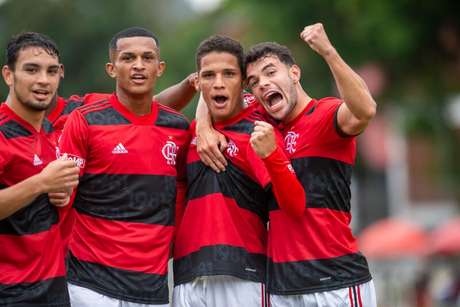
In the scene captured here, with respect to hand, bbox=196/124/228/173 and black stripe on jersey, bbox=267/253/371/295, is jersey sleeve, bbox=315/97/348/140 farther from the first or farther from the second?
black stripe on jersey, bbox=267/253/371/295

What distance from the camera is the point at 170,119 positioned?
7.95 m

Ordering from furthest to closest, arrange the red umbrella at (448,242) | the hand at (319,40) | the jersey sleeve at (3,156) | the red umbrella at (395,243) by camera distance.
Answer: the red umbrella at (395,243), the red umbrella at (448,242), the hand at (319,40), the jersey sleeve at (3,156)

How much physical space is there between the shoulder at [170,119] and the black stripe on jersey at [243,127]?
341 mm

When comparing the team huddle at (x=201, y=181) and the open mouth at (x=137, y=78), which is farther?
the open mouth at (x=137, y=78)

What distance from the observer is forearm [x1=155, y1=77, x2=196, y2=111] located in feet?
28.5

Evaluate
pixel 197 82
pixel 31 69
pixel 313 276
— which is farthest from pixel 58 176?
pixel 313 276

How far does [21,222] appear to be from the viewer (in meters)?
6.93

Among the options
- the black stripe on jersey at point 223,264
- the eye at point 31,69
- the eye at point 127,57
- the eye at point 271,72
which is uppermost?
the eye at point 127,57

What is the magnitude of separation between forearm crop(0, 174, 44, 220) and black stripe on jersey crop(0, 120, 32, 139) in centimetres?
45

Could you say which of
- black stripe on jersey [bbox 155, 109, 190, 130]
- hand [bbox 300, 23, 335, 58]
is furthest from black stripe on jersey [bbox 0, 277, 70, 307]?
hand [bbox 300, 23, 335, 58]

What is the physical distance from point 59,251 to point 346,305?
2.16 metres

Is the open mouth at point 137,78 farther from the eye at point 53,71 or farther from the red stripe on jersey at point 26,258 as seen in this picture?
the red stripe on jersey at point 26,258

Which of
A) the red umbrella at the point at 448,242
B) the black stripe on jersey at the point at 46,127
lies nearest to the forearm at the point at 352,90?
the black stripe on jersey at the point at 46,127

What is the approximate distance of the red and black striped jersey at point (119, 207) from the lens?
7461mm
